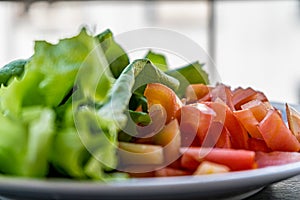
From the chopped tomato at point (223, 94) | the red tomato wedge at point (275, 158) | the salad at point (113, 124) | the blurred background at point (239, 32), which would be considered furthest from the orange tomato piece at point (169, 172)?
the blurred background at point (239, 32)

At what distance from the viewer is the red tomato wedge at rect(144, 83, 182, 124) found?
2.54ft

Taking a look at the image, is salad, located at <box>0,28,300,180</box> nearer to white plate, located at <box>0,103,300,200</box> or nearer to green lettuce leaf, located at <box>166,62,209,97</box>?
white plate, located at <box>0,103,300,200</box>

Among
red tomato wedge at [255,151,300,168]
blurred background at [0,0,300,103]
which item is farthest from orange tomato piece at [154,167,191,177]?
blurred background at [0,0,300,103]

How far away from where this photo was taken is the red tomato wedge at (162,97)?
2.54 feet

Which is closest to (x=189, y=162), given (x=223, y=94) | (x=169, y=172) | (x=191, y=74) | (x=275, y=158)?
(x=169, y=172)

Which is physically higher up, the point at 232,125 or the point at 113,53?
the point at 113,53

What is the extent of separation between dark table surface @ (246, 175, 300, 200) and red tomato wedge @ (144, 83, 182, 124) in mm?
167

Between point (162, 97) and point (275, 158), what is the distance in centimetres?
18

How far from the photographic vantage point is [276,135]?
0.77m

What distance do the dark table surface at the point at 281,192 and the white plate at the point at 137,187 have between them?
133mm

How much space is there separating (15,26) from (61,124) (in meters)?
4.02

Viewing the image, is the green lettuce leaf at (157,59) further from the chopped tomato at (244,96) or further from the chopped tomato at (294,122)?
the chopped tomato at (294,122)

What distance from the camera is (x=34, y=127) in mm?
579

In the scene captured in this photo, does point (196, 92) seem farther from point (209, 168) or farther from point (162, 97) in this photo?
point (209, 168)
